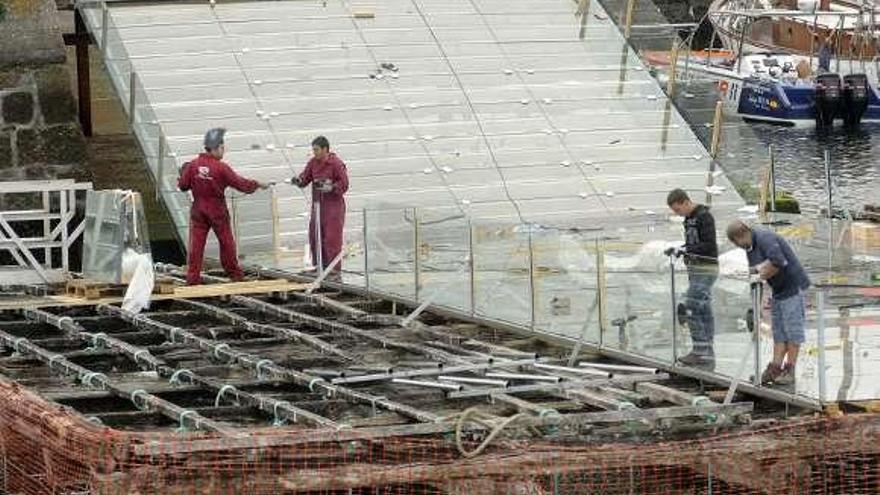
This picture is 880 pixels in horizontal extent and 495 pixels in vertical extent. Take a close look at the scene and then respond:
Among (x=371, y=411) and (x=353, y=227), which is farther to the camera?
(x=353, y=227)

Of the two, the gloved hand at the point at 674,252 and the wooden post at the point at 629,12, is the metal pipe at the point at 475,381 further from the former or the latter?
the wooden post at the point at 629,12

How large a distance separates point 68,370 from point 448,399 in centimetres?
393

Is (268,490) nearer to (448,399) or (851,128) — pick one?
(448,399)

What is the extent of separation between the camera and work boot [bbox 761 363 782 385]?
21391mm

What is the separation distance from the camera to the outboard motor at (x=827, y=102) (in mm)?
67750

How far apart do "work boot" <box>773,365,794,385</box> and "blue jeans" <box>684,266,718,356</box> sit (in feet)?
3.00

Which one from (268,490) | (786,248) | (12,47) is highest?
(12,47)

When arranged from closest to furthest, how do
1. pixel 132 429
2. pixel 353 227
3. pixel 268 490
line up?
pixel 268 490 < pixel 132 429 < pixel 353 227

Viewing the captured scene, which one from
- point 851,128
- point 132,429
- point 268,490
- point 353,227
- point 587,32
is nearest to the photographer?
point 268,490

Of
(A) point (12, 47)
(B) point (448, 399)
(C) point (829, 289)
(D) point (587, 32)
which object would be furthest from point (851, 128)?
(B) point (448, 399)

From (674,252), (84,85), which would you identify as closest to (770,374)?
(674,252)

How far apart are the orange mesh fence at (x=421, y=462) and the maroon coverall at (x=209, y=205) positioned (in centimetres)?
821

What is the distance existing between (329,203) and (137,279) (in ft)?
10.1

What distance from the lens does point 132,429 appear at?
2069 centimetres
